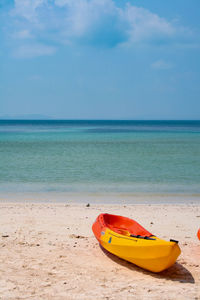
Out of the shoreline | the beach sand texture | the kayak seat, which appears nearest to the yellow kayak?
the kayak seat

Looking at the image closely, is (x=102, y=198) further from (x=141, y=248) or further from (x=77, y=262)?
(x=141, y=248)

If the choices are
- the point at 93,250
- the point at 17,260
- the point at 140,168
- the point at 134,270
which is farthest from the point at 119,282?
the point at 140,168

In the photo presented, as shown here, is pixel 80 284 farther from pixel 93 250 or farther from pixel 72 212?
pixel 72 212

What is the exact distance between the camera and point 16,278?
17.5 feet

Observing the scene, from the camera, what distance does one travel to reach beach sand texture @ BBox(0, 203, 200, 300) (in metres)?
4.97

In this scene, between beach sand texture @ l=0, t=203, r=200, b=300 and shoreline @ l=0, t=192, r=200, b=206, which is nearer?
beach sand texture @ l=0, t=203, r=200, b=300

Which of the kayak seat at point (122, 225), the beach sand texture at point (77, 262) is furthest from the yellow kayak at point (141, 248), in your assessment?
the beach sand texture at point (77, 262)

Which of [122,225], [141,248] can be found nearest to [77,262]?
[141,248]

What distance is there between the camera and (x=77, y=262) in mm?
6207

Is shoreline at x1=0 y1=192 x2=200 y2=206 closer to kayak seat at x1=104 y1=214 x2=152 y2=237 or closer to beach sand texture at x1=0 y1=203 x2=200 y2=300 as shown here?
beach sand texture at x1=0 y1=203 x2=200 y2=300

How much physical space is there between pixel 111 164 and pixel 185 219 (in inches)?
492

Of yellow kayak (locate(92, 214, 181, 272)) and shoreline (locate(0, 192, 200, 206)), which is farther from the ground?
yellow kayak (locate(92, 214, 181, 272))

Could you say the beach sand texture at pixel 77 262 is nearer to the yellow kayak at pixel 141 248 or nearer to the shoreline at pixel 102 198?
the yellow kayak at pixel 141 248

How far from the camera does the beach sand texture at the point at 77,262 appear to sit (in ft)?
16.3
